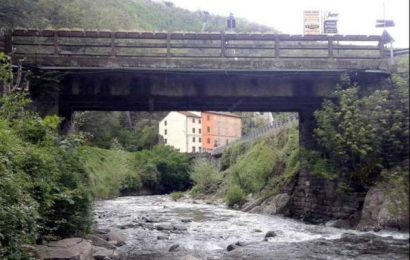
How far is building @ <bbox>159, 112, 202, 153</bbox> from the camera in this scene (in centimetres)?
11638

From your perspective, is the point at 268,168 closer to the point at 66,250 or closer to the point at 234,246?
the point at 234,246

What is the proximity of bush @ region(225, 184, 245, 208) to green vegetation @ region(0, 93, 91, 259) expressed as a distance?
2231 centimetres

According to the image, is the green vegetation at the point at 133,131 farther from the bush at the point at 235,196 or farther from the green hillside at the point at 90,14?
the green hillside at the point at 90,14

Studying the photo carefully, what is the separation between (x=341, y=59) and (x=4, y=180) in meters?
17.3

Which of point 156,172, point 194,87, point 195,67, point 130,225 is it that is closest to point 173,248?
point 195,67

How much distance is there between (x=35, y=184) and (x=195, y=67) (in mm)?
11418

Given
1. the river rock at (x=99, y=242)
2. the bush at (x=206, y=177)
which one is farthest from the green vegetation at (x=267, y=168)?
the river rock at (x=99, y=242)

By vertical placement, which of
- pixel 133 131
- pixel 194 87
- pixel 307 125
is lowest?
pixel 307 125

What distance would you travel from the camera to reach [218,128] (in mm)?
114750

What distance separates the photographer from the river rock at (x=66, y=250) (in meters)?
12.8

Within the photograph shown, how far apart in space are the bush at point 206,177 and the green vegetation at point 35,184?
1414 inches

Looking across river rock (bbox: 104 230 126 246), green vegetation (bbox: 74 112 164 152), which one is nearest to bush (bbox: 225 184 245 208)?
river rock (bbox: 104 230 126 246)

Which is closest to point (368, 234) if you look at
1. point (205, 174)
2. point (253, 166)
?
point (253, 166)

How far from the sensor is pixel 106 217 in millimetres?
32375
